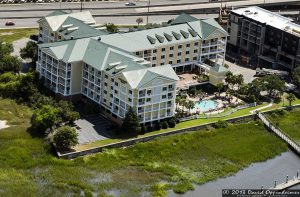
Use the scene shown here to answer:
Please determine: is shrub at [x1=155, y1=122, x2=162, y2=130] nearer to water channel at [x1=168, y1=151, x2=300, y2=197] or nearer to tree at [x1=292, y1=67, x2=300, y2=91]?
water channel at [x1=168, y1=151, x2=300, y2=197]

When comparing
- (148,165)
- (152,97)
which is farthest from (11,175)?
(152,97)

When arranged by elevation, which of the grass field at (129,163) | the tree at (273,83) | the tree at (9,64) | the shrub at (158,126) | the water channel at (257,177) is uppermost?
the tree at (9,64)

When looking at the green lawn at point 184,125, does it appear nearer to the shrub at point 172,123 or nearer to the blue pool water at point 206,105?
the shrub at point 172,123

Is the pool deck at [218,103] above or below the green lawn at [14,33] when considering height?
below

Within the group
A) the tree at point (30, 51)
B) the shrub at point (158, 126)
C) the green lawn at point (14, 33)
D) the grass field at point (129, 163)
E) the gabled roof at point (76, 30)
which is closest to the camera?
the grass field at point (129, 163)

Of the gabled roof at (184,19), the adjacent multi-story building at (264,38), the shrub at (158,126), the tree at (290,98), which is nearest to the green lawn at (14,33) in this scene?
the gabled roof at (184,19)
